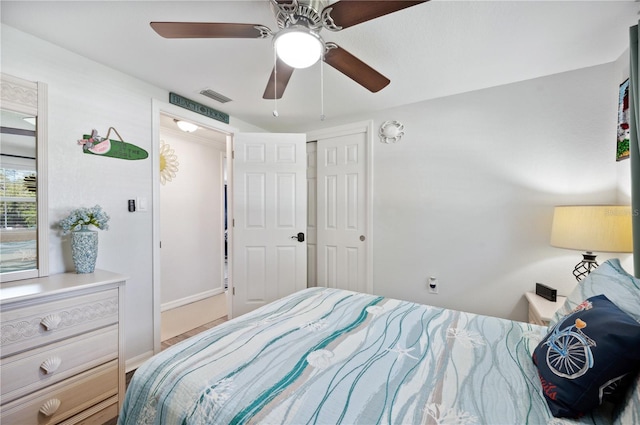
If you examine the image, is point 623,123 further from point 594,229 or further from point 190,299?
point 190,299

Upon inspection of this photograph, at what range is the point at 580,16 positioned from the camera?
1.53 meters

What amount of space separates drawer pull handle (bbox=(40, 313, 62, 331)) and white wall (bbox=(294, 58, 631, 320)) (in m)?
2.56

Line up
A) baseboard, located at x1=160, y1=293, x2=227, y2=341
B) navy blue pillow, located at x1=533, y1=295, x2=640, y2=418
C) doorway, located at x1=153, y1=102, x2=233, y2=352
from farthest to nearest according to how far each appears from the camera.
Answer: doorway, located at x1=153, y1=102, x2=233, y2=352, baseboard, located at x1=160, y1=293, x2=227, y2=341, navy blue pillow, located at x1=533, y1=295, x2=640, y2=418

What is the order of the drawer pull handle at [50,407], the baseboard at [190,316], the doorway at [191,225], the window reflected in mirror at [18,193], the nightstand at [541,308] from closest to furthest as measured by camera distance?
the drawer pull handle at [50,407] → the window reflected in mirror at [18,193] → the nightstand at [541,308] → the baseboard at [190,316] → the doorway at [191,225]

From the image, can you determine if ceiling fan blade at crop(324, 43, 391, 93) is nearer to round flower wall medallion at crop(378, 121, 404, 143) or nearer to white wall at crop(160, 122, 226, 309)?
round flower wall medallion at crop(378, 121, 404, 143)

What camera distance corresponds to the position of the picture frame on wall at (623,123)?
1798 mm

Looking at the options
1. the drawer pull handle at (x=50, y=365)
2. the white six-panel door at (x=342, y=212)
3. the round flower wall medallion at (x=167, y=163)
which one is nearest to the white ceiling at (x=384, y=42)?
the white six-panel door at (x=342, y=212)

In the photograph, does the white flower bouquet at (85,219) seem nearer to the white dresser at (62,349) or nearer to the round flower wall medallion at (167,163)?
the white dresser at (62,349)

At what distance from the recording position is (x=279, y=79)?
177 cm

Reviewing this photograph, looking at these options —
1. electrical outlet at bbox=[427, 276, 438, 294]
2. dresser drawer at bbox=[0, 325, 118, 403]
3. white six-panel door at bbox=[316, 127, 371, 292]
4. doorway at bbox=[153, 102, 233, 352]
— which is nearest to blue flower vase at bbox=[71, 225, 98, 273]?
dresser drawer at bbox=[0, 325, 118, 403]

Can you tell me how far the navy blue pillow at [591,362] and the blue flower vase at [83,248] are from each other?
2.46 m

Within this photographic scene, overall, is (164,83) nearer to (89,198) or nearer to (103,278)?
(89,198)

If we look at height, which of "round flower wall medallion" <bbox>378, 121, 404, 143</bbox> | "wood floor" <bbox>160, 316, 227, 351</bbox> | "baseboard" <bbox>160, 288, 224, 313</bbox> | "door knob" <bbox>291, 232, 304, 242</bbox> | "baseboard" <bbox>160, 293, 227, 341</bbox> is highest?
"round flower wall medallion" <bbox>378, 121, 404, 143</bbox>

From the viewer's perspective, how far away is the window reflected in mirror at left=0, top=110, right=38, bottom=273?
1.57m
